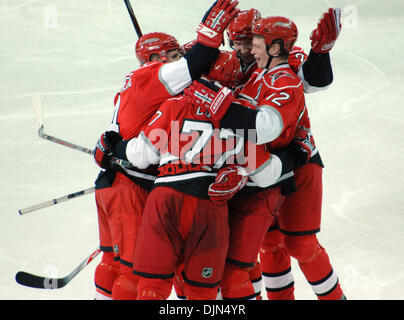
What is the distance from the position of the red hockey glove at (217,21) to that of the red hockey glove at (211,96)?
0.57 feet

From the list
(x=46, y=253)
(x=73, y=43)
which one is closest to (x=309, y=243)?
(x=46, y=253)

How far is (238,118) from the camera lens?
106 inches

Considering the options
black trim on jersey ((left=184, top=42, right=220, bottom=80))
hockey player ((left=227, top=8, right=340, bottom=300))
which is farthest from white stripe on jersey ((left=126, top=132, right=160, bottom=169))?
hockey player ((left=227, top=8, right=340, bottom=300))

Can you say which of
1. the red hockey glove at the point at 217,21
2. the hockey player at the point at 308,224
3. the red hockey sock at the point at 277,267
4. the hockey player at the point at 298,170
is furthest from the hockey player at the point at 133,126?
the red hockey sock at the point at 277,267

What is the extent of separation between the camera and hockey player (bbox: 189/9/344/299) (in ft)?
8.97

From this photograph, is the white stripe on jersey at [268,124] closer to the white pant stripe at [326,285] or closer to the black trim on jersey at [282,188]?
Answer: the black trim on jersey at [282,188]

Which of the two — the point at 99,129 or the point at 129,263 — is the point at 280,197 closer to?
the point at 129,263

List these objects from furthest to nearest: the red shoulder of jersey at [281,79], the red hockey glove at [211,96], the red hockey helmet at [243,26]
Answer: the red hockey helmet at [243,26] → the red shoulder of jersey at [281,79] → the red hockey glove at [211,96]

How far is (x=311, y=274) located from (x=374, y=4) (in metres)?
5.48

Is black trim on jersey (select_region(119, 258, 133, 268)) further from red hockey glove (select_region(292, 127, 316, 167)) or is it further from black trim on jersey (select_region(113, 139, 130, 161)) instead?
red hockey glove (select_region(292, 127, 316, 167))

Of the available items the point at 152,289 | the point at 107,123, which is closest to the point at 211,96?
the point at 152,289

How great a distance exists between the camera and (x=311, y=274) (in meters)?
3.25

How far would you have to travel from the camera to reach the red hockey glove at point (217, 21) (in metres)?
2.67

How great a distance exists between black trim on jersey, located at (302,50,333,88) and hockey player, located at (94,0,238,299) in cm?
60
